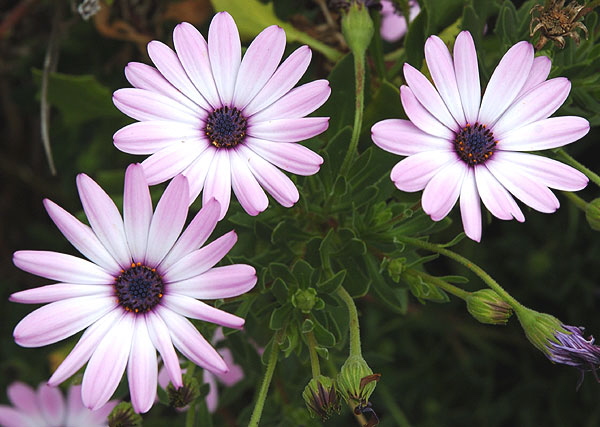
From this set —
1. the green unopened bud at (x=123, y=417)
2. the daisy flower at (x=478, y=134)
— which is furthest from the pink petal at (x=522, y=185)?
the green unopened bud at (x=123, y=417)

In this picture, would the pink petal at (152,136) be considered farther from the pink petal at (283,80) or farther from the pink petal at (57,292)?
the pink petal at (57,292)

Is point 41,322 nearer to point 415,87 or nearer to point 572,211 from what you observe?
point 415,87

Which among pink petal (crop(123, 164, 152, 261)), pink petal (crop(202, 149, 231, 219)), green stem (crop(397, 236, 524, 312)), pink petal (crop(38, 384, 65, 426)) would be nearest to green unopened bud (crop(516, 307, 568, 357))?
green stem (crop(397, 236, 524, 312))

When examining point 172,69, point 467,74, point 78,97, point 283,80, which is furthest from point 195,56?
point 78,97

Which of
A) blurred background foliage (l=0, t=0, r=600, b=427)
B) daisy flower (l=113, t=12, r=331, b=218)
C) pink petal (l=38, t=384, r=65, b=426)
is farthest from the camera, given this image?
pink petal (l=38, t=384, r=65, b=426)

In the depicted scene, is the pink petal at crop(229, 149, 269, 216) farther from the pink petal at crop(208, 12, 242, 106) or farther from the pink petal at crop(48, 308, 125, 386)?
the pink petal at crop(48, 308, 125, 386)
